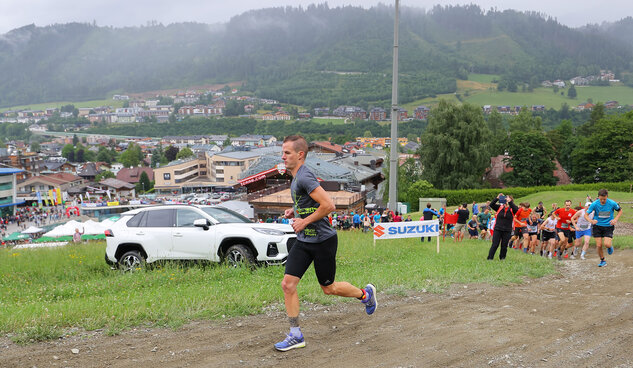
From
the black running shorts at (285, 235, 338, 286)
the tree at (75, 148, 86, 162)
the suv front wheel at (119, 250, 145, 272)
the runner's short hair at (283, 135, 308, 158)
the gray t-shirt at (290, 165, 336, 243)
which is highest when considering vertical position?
the runner's short hair at (283, 135, 308, 158)

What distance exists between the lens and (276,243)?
30.5ft

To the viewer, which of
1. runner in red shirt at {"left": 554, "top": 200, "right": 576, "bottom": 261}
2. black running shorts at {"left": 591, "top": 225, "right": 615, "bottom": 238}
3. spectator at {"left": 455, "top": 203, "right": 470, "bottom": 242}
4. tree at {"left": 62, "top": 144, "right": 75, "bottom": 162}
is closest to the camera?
black running shorts at {"left": 591, "top": 225, "right": 615, "bottom": 238}

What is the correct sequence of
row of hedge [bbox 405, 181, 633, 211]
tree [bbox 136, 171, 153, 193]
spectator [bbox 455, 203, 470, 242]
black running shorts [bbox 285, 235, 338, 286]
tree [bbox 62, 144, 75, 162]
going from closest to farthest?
black running shorts [bbox 285, 235, 338, 286] < spectator [bbox 455, 203, 470, 242] < row of hedge [bbox 405, 181, 633, 211] < tree [bbox 136, 171, 153, 193] < tree [bbox 62, 144, 75, 162]

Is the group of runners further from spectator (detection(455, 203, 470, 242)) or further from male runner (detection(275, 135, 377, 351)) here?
male runner (detection(275, 135, 377, 351))

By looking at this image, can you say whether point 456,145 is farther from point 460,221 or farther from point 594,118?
point 594,118

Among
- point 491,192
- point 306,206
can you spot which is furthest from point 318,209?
point 491,192

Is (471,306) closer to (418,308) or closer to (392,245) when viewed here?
(418,308)

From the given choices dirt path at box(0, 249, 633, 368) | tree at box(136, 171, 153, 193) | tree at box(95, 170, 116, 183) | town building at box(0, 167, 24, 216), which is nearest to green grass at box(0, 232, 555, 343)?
dirt path at box(0, 249, 633, 368)

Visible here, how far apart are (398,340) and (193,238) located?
18.5 ft

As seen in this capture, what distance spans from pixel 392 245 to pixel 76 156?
200 meters

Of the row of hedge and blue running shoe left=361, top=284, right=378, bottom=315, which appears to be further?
the row of hedge

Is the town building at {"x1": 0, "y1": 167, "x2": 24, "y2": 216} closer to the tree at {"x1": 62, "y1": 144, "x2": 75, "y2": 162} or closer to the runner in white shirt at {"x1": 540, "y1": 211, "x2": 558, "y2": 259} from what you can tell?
the runner in white shirt at {"x1": 540, "y1": 211, "x2": 558, "y2": 259}

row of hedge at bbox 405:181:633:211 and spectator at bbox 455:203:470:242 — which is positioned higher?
spectator at bbox 455:203:470:242

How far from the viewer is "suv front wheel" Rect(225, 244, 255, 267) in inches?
364
